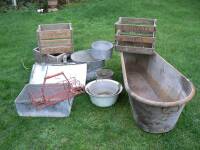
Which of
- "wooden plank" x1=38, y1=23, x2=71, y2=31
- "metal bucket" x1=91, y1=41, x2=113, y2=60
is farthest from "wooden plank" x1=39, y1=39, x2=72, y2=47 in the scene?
"metal bucket" x1=91, y1=41, x2=113, y2=60

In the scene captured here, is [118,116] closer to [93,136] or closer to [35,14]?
[93,136]

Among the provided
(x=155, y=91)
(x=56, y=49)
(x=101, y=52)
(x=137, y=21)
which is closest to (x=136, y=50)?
(x=101, y=52)

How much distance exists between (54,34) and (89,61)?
81 centimetres

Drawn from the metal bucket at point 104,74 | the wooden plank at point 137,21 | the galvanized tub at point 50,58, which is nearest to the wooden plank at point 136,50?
the metal bucket at point 104,74

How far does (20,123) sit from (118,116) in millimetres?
1372

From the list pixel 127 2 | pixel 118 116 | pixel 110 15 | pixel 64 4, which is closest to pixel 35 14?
pixel 64 4

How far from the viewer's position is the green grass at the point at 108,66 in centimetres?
382

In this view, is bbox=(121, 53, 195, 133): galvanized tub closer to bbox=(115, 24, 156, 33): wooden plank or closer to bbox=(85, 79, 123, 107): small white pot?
bbox=(85, 79, 123, 107): small white pot

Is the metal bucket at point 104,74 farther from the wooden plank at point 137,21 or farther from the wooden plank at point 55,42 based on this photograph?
the wooden plank at point 137,21

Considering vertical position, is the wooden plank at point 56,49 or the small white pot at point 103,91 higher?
the wooden plank at point 56,49

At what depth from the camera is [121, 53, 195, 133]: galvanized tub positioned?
11.6 ft

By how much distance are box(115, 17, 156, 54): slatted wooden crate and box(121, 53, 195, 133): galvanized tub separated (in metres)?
0.18

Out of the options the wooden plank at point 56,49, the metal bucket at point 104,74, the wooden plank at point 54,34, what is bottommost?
the metal bucket at point 104,74

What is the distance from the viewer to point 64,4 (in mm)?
9180
